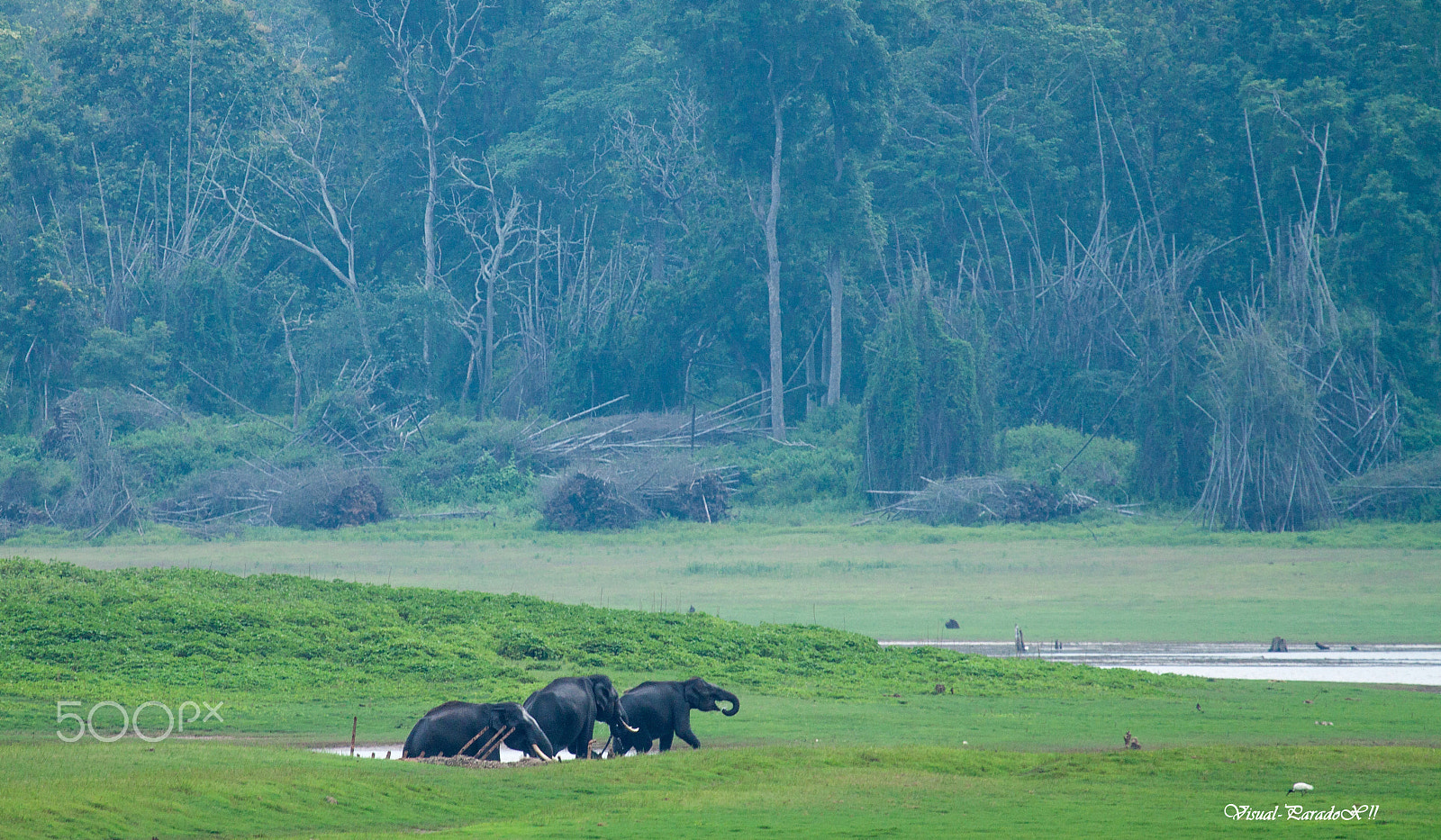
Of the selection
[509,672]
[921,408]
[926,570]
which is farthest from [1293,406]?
[509,672]

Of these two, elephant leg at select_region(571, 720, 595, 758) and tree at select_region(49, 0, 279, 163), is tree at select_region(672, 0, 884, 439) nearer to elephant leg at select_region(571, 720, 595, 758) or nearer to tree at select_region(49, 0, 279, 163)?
tree at select_region(49, 0, 279, 163)

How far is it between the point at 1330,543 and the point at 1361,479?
5364 mm

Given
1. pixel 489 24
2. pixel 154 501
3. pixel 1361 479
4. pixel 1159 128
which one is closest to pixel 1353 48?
pixel 1159 128

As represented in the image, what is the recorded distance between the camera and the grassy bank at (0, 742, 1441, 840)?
1295cm

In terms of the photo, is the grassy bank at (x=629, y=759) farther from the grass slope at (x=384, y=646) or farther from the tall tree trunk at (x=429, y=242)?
the tall tree trunk at (x=429, y=242)

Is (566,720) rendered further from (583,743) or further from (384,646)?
(384,646)

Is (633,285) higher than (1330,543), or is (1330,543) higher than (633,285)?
(633,285)

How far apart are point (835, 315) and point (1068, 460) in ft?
34.0

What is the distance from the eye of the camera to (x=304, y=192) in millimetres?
66062

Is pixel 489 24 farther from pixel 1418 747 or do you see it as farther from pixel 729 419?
pixel 1418 747

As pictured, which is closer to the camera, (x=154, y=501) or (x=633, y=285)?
(x=154, y=501)

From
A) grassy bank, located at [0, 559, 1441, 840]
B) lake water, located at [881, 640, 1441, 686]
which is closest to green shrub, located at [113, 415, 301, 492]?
grassy bank, located at [0, 559, 1441, 840]

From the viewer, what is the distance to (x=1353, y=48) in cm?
5462

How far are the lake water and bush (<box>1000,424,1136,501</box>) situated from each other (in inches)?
712
